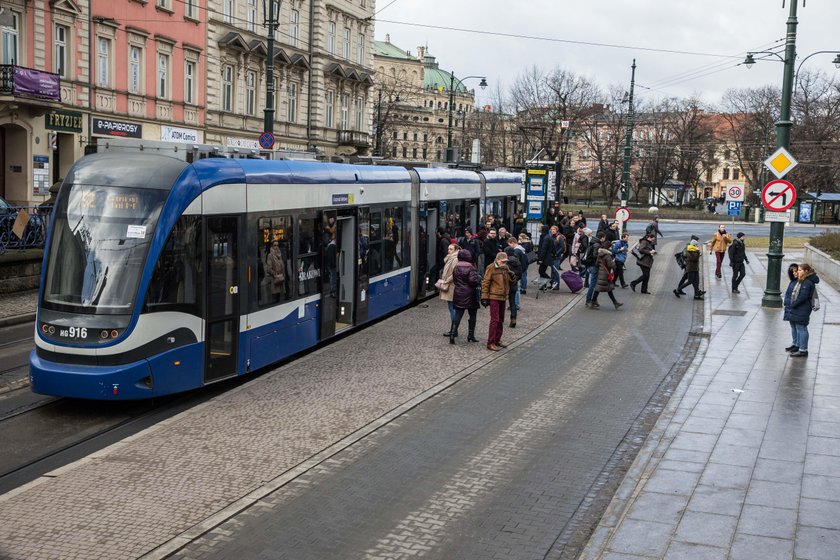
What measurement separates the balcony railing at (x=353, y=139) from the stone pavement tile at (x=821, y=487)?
48241 millimetres

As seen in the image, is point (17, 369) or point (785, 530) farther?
point (17, 369)

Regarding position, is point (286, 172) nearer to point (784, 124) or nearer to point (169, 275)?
point (169, 275)

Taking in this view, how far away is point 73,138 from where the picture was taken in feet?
111

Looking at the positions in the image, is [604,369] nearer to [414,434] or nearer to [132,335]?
[414,434]

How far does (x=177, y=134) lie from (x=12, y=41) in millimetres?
9269

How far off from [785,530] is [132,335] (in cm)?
717

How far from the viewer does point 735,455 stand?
10188 millimetres

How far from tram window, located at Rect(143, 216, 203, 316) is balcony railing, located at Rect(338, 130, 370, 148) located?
147 ft

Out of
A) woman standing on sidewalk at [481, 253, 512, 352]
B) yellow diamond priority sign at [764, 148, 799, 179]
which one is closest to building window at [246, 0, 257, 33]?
yellow diamond priority sign at [764, 148, 799, 179]

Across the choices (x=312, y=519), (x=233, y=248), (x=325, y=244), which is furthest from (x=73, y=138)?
(x=312, y=519)

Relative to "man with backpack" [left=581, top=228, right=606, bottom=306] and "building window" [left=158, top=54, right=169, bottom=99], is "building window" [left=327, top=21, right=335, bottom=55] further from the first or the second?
"man with backpack" [left=581, top=228, right=606, bottom=306]

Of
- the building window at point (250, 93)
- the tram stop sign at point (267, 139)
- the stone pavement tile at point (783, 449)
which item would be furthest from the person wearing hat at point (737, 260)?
the building window at point (250, 93)

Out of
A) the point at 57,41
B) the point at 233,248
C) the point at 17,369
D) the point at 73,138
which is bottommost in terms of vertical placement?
the point at 17,369

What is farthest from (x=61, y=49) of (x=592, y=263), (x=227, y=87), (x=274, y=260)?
(x=274, y=260)
